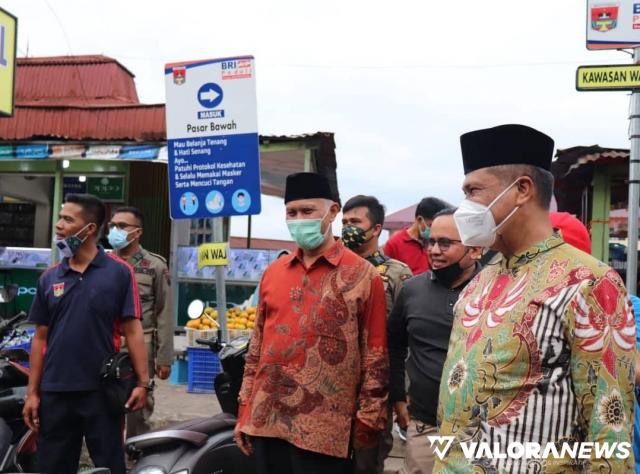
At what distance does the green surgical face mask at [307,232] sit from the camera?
3.56 m

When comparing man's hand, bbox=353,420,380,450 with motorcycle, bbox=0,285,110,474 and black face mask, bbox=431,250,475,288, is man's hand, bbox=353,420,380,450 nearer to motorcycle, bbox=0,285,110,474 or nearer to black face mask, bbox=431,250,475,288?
black face mask, bbox=431,250,475,288

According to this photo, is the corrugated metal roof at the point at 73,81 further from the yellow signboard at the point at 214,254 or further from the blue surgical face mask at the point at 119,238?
the yellow signboard at the point at 214,254

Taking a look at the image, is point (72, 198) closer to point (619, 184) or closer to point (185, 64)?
point (185, 64)

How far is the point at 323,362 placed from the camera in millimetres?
3297

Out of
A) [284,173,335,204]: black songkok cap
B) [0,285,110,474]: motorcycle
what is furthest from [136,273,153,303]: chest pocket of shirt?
[284,173,335,204]: black songkok cap

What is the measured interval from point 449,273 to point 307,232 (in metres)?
0.73

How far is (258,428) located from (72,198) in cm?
202

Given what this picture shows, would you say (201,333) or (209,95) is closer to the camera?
(209,95)

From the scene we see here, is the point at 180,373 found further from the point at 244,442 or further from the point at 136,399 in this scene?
the point at 244,442

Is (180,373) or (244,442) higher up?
(244,442)

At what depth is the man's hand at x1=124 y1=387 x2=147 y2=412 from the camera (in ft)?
13.6

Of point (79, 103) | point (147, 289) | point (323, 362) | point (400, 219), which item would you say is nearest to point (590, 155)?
point (147, 289)

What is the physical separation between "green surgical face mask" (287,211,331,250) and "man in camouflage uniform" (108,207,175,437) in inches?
97.1

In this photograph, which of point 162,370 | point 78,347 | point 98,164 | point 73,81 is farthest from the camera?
point 73,81
